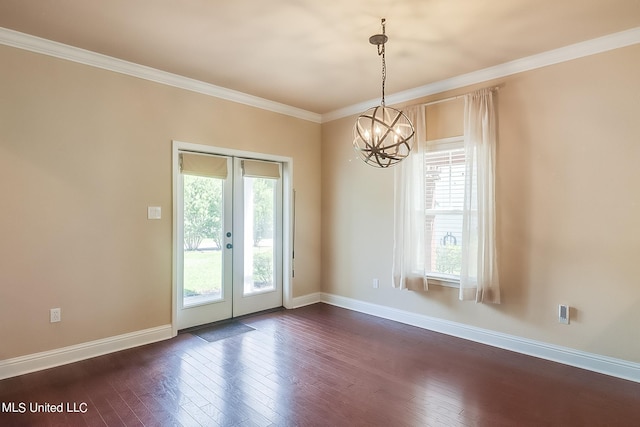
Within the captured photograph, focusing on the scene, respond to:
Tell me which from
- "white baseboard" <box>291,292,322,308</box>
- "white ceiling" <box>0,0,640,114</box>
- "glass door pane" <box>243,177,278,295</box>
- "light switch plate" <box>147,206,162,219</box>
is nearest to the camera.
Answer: "white ceiling" <box>0,0,640,114</box>

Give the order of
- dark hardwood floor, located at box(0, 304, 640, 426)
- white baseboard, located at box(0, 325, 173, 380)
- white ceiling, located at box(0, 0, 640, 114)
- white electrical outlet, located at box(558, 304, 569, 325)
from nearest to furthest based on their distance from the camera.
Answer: dark hardwood floor, located at box(0, 304, 640, 426), white ceiling, located at box(0, 0, 640, 114), white baseboard, located at box(0, 325, 173, 380), white electrical outlet, located at box(558, 304, 569, 325)

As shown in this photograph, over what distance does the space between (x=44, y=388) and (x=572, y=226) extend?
470 cm

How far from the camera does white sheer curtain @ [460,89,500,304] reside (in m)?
3.57

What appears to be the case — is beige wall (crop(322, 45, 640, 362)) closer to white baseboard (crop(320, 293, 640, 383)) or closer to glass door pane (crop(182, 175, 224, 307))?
white baseboard (crop(320, 293, 640, 383))

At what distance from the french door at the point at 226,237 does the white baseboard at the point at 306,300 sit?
0.23m

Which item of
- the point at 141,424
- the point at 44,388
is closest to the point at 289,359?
the point at 141,424

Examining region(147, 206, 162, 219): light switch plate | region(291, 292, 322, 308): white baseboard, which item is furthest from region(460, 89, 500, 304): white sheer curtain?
region(147, 206, 162, 219): light switch plate

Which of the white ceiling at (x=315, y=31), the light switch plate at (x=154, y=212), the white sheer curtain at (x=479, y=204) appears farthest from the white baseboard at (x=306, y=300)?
the white ceiling at (x=315, y=31)

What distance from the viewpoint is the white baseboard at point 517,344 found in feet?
9.88

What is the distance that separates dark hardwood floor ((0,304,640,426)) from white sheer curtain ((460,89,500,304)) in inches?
26.7

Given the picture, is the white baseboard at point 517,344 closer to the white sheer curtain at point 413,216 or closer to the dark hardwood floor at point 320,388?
the dark hardwood floor at point 320,388

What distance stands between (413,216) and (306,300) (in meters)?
2.19

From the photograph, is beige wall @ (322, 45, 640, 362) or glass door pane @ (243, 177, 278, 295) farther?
glass door pane @ (243, 177, 278, 295)

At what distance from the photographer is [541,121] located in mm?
3424
